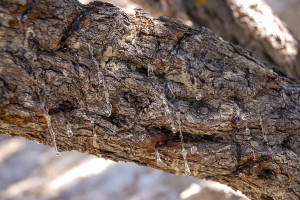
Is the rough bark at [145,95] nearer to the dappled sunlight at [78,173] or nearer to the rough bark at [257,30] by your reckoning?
the rough bark at [257,30]

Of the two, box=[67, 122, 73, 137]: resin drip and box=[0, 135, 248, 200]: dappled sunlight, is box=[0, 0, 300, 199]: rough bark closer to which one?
box=[67, 122, 73, 137]: resin drip

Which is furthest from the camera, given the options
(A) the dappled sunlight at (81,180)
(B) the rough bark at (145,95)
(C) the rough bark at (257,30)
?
(A) the dappled sunlight at (81,180)

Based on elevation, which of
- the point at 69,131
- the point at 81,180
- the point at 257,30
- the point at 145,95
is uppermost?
the point at 257,30

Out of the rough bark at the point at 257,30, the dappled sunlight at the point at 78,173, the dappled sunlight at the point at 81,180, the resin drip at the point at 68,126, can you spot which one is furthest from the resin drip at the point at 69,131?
the dappled sunlight at the point at 78,173

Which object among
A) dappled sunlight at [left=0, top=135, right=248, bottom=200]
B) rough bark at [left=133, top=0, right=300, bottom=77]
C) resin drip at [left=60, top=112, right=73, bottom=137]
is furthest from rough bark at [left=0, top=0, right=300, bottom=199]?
dappled sunlight at [left=0, top=135, right=248, bottom=200]

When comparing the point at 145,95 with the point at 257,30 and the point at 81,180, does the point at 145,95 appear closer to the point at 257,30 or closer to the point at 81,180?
the point at 257,30

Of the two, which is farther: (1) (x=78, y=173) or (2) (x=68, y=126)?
(1) (x=78, y=173)

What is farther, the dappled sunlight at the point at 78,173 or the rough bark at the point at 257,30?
the dappled sunlight at the point at 78,173

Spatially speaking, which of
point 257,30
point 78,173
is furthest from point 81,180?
point 257,30
